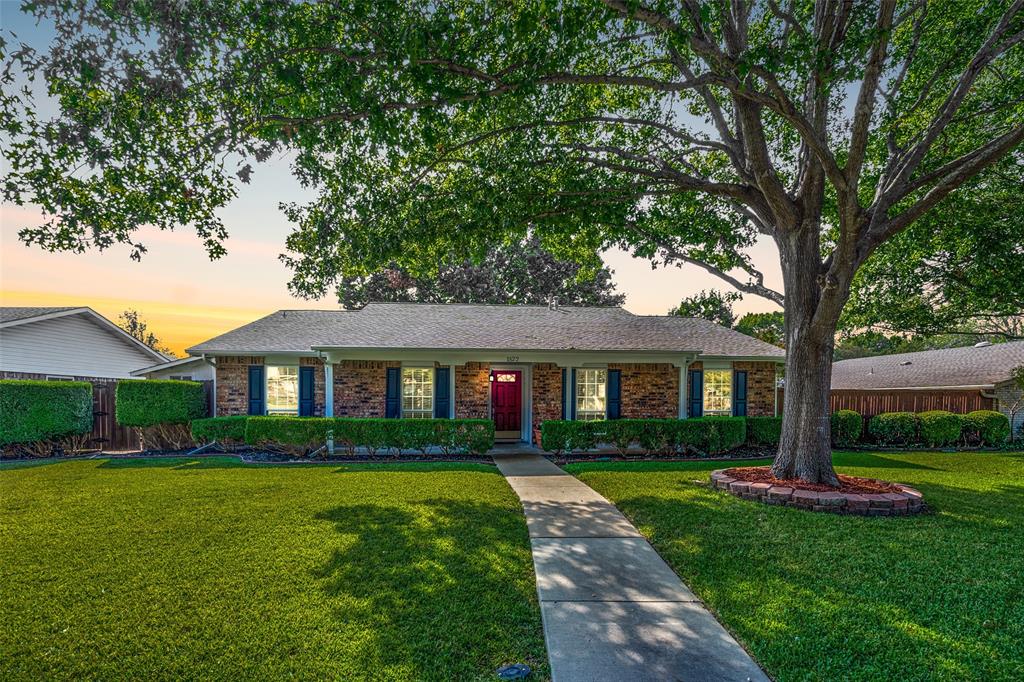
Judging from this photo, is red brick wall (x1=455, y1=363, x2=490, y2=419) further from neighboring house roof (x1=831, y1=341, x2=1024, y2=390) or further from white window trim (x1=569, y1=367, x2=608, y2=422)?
neighboring house roof (x1=831, y1=341, x2=1024, y2=390)

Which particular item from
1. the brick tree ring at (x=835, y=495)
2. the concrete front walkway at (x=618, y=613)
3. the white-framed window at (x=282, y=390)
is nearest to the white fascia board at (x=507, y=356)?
the white-framed window at (x=282, y=390)

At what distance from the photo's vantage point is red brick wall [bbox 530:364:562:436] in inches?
571

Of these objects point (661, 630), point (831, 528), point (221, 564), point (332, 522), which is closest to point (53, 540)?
point (221, 564)

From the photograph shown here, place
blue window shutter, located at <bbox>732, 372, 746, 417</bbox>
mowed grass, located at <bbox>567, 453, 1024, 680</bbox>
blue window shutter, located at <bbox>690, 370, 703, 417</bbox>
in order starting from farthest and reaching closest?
blue window shutter, located at <bbox>732, 372, 746, 417</bbox> < blue window shutter, located at <bbox>690, 370, 703, 417</bbox> < mowed grass, located at <bbox>567, 453, 1024, 680</bbox>

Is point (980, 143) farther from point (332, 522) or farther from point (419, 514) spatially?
point (332, 522)

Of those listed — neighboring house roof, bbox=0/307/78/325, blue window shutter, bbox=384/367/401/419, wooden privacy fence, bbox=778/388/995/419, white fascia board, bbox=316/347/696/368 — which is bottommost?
wooden privacy fence, bbox=778/388/995/419

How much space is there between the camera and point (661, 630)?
3.64 m

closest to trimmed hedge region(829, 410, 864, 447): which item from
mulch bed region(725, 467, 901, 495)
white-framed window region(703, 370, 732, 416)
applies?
white-framed window region(703, 370, 732, 416)

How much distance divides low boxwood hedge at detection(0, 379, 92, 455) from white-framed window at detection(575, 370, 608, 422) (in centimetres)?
1293

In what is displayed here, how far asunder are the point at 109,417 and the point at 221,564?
1197 cm

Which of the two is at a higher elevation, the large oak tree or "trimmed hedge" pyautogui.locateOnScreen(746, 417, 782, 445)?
the large oak tree

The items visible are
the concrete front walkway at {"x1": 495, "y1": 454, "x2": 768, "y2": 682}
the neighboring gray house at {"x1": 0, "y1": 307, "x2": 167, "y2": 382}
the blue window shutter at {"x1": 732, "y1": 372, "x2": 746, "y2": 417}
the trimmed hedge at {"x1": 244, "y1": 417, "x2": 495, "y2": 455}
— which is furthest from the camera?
the neighboring gray house at {"x1": 0, "y1": 307, "x2": 167, "y2": 382}

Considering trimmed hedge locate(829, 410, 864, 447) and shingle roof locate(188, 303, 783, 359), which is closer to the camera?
shingle roof locate(188, 303, 783, 359)

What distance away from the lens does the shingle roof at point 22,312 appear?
1548 cm
